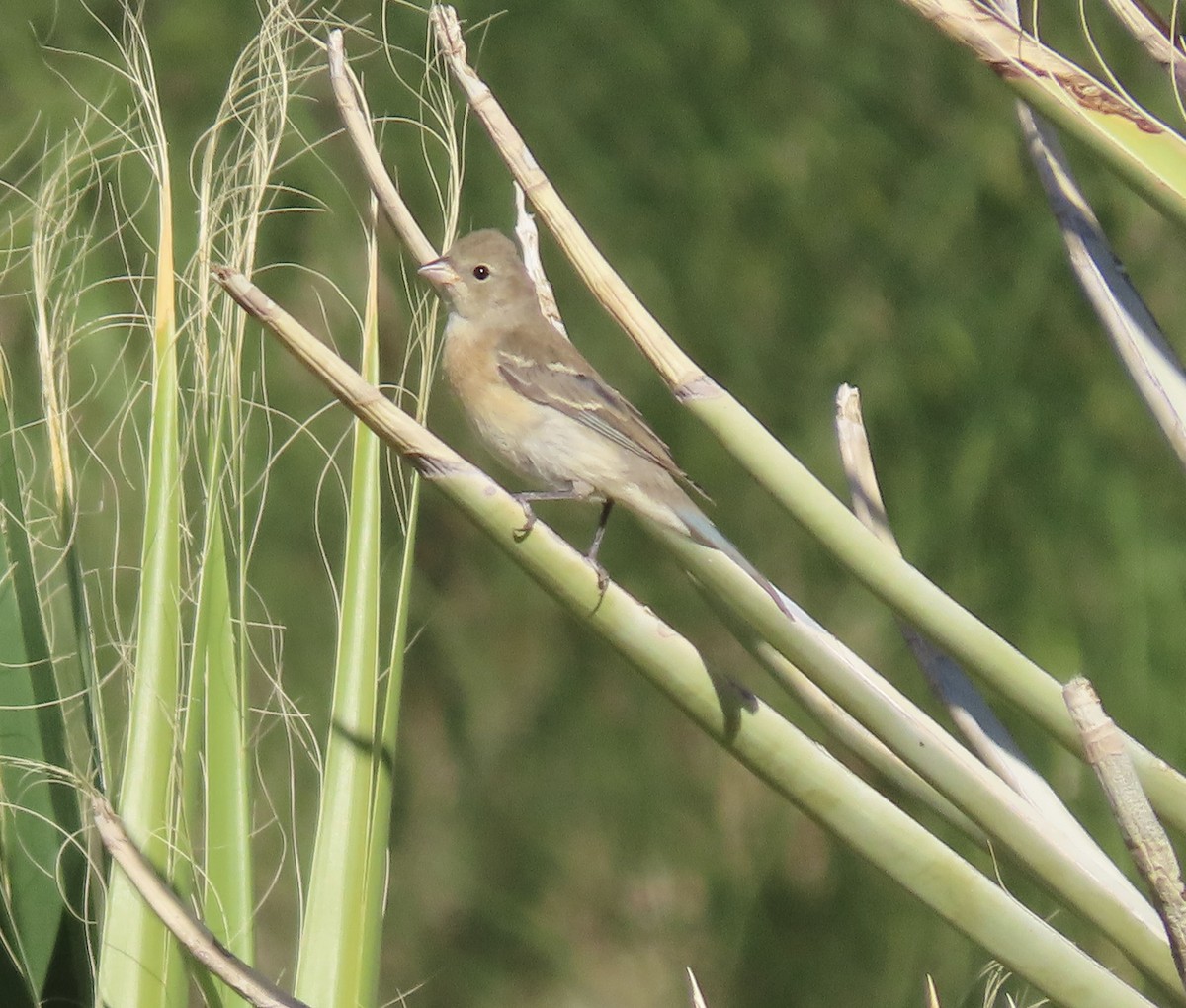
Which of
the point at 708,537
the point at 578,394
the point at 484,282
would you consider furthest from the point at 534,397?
the point at 708,537

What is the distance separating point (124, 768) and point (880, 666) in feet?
8.72

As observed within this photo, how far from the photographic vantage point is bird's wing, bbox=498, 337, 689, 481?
274 centimetres

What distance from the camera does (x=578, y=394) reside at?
289 cm

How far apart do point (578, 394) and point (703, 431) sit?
4.24 feet

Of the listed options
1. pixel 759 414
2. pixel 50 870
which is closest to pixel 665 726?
pixel 759 414

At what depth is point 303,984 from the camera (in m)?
1.52

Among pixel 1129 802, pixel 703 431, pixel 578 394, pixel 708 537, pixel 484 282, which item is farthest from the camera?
pixel 703 431

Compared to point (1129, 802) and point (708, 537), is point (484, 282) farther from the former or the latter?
point (1129, 802)

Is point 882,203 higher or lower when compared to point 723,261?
higher

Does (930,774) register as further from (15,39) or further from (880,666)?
(15,39)

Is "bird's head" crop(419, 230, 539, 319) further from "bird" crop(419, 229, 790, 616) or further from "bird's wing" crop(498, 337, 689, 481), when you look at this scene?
"bird's wing" crop(498, 337, 689, 481)

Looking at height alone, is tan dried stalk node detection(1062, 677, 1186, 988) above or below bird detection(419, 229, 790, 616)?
above

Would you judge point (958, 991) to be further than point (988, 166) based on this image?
No

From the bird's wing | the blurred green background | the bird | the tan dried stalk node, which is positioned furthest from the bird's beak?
the tan dried stalk node
